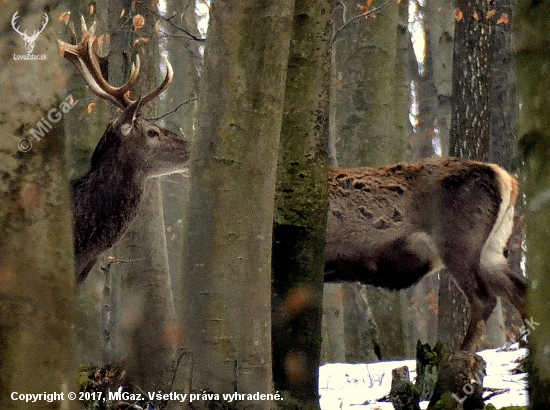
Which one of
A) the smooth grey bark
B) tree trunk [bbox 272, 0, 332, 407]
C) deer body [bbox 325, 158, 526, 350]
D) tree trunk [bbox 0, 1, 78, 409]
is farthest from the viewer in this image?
the smooth grey bark

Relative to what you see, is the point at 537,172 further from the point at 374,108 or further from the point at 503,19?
the point at 503,19

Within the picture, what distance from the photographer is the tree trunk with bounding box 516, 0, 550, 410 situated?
109 inches

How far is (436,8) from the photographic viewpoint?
55.9ft

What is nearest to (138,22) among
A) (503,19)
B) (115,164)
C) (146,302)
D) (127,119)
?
(127,119)

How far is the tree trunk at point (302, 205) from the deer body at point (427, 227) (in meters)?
2.69

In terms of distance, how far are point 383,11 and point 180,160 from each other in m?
3.79

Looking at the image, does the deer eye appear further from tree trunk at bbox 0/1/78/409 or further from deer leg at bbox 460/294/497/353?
tree trunk at bbox 0/1/78/409

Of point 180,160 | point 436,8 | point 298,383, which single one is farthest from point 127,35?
point 436,8

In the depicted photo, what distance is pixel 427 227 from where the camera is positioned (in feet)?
25.7

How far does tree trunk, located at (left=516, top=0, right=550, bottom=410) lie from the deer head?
4621 millimetres

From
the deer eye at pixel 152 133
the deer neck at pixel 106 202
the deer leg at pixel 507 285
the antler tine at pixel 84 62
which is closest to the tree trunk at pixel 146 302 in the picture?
the deer neck at pixel 106 202

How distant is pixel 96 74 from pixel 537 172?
5.10m

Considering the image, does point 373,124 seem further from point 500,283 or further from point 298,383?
point 298,383

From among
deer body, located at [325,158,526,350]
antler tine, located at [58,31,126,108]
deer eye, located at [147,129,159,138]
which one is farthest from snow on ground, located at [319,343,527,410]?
antler tine, located at [58,31,126,108]
